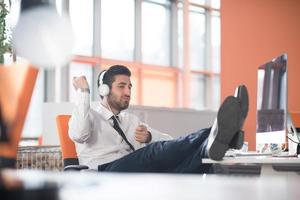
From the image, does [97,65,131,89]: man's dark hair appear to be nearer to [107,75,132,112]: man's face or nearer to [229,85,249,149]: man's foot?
[107,75,132,112]: man's face

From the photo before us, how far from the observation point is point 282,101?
7.79 ft

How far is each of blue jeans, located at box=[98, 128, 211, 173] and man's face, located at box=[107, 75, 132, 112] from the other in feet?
1.62

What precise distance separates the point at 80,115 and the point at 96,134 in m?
0.22

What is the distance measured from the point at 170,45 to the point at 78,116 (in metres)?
6.64

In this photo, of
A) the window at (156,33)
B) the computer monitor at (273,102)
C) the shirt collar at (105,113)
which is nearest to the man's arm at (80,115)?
the shirt collar at (105,113)

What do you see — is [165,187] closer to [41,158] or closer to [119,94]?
[119,94]

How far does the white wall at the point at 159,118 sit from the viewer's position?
4.07 m

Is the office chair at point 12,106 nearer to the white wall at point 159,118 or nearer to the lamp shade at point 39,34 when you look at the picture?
the lamp shade at point 39,34

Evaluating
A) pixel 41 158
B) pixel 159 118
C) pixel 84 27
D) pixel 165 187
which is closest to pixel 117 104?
pixel 41 158

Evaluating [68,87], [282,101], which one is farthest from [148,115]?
[68,87]

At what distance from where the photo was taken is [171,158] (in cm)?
250

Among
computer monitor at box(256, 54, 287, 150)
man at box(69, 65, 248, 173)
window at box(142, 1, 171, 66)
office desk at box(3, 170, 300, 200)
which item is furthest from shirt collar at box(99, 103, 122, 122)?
window at box(142, 1, 171, 66)

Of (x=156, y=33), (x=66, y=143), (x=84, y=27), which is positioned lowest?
(x=66, y=143)

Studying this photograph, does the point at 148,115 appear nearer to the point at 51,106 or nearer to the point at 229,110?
the point at 51,106
